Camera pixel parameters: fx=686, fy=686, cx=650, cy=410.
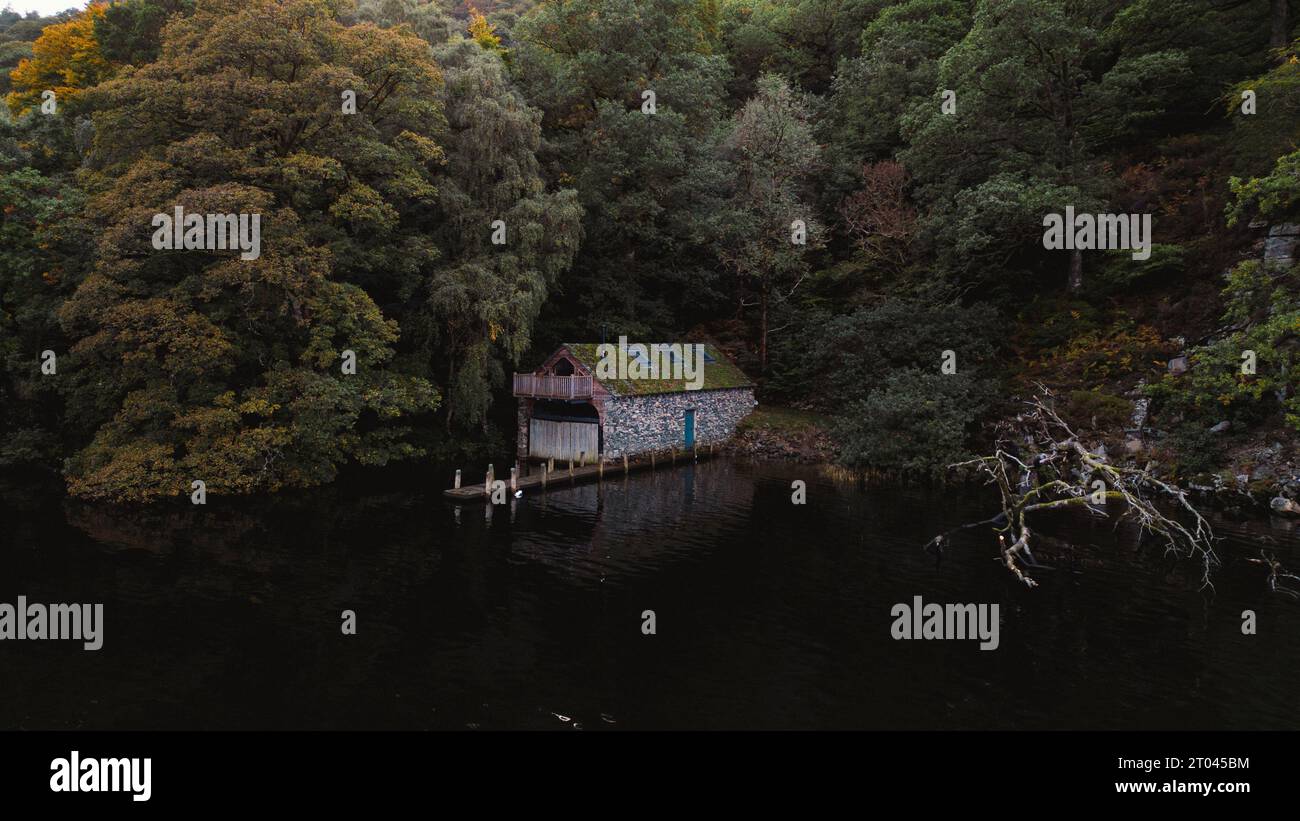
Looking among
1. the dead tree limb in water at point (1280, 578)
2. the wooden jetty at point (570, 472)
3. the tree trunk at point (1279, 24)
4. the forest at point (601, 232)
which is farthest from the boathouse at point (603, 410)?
the tree trunk at point (1279, 24)

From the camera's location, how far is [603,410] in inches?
1217

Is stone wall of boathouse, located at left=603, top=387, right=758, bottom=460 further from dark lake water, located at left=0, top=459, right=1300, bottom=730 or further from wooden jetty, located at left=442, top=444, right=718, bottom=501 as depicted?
dark lake water, located at left=0, top=459, right=1300, bottom=730

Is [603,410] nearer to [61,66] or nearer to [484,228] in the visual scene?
[484,228]

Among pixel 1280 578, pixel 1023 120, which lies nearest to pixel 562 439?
pixel 1280 578

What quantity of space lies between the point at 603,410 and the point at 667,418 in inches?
174

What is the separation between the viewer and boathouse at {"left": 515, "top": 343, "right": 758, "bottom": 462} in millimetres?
31047

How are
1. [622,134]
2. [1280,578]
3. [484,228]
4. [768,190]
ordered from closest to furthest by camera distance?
1. [1280,578]
2. [484,228]
3. [622,134]
4. [768,190]

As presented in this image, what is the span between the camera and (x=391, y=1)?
3766cm

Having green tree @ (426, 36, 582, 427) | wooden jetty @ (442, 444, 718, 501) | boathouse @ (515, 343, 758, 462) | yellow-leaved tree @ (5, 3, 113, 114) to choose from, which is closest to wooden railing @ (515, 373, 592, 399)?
boathouse @ (515, 343, 758, 462)

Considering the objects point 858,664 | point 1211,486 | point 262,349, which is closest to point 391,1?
point 262,349

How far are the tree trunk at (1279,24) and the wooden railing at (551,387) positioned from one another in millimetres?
35283
